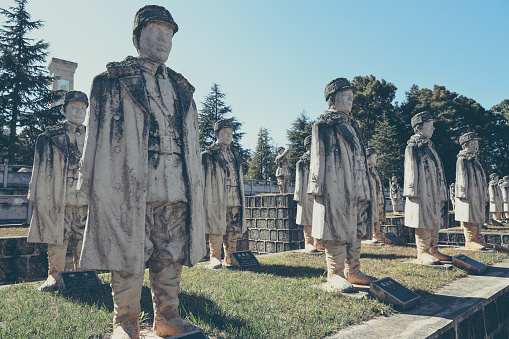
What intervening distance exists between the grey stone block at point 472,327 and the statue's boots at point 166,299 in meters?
3.08

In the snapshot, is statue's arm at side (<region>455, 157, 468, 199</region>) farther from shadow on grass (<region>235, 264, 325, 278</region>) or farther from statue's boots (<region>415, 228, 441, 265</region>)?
shadow on grass (<region>235, 264, 325, 278</region>)

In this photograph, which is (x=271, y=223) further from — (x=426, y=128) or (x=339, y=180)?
(x=339, y=180)

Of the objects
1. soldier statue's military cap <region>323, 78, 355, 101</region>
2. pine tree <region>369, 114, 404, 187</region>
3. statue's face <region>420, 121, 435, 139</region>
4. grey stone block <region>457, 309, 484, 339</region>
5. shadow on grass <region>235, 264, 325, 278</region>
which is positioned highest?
pine tree <region>369, 114, 404, 187</region>

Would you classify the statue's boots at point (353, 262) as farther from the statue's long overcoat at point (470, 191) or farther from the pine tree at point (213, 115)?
the pine tree at point (213, 115)

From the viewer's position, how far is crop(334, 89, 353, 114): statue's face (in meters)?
5.20

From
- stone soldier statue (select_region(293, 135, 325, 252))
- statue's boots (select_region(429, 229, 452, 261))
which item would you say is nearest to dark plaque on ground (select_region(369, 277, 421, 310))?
statue's boots (select_region(429, 229, 452, 261))

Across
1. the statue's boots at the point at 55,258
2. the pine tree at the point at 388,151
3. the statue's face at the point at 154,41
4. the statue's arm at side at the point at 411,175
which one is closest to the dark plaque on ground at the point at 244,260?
the statue's boots at the point at 55,258

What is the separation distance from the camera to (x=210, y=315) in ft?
12.3

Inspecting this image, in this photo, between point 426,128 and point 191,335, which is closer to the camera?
point 191,335

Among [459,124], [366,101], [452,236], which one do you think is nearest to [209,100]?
[366,101]

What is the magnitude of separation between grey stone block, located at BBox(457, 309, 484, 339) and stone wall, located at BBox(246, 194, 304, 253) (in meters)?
6.66

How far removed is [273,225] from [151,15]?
29.6 feet

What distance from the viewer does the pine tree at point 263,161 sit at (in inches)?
1757

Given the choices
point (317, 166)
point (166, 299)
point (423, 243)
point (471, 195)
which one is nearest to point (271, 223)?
point (423, 243)
